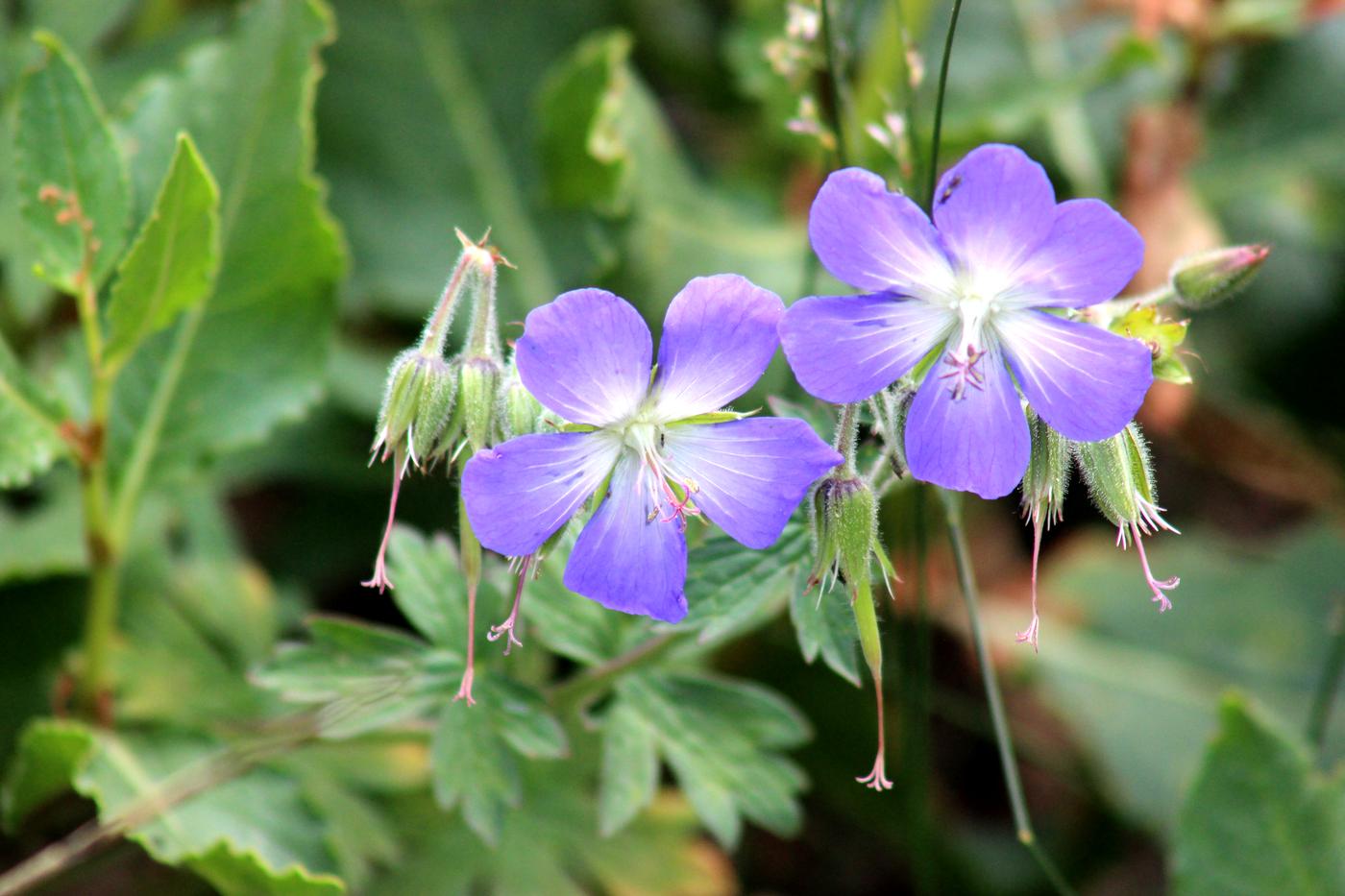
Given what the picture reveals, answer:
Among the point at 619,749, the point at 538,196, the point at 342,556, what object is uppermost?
the point at 538,196

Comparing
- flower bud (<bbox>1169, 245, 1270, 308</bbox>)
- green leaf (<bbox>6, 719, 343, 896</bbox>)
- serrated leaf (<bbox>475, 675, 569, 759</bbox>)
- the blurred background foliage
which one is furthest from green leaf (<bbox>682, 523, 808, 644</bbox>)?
green leaf (<bbox>6, 719, 343, 896</bbox>)

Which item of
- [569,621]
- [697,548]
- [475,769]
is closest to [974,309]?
[697,548]

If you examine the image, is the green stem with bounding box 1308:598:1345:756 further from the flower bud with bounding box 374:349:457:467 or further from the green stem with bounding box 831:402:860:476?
the flower bud with bounding box 374:349:457:467

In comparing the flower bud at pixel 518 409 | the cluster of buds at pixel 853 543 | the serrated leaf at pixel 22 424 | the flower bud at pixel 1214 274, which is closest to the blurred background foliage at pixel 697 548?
the serrated leaf at pixel 22 424

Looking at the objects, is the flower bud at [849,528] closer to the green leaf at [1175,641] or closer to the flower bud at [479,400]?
the flower bud at [479,400]

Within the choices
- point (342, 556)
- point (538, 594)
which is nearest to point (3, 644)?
point (342, 556)

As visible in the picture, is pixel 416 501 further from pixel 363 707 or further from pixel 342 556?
pixel 363 707

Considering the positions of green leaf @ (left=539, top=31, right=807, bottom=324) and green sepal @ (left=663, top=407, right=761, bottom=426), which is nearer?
green sepal @ (left=663, top=407, right=761, bottom=426)
